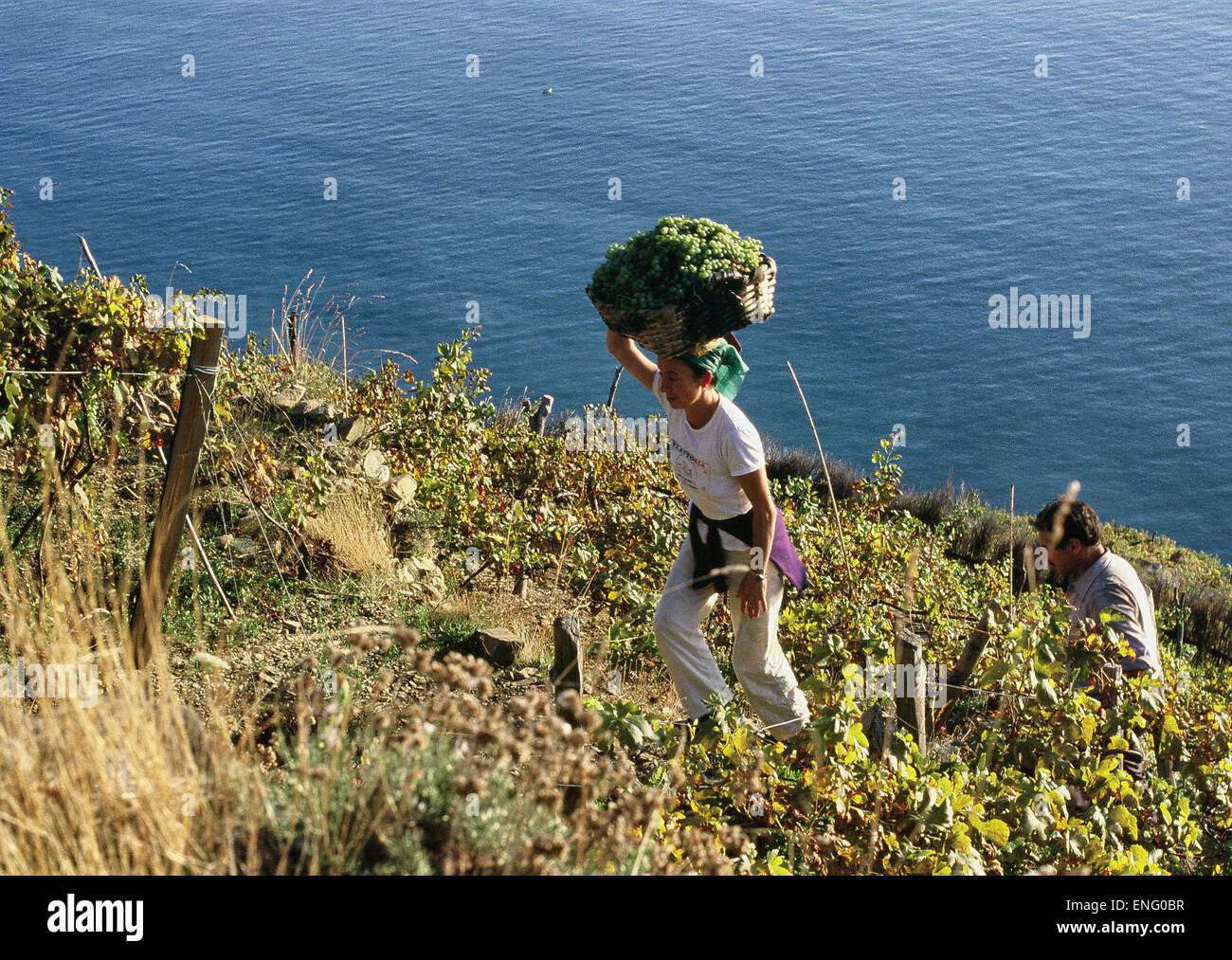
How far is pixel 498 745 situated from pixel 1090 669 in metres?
2.88

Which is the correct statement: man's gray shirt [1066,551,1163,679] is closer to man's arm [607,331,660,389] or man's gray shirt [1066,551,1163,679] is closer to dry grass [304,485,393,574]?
man's arm [607,331,660,389]

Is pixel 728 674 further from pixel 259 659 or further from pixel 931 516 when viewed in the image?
pixel 931 516

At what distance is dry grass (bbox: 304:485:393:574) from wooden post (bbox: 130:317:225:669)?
1.76 m

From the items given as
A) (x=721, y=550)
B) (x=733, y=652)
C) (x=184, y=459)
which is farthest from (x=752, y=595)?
(x=184, y=459)

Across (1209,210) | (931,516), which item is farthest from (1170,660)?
(1209,210)

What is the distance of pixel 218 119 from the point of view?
62344 millimetres

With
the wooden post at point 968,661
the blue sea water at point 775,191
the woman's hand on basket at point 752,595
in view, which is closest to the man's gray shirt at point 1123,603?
the wooden post at point 968,661

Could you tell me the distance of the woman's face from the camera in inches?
166

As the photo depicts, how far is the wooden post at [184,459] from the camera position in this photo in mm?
4273

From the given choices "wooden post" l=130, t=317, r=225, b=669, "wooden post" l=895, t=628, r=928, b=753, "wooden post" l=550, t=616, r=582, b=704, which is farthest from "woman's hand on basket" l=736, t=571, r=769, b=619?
"wooden post" l=130, t=317, r=225, b=669

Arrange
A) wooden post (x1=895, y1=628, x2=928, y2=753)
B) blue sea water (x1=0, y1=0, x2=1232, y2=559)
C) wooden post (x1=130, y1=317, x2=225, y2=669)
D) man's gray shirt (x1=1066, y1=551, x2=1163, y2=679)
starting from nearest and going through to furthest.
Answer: wooden post (x1=895, y1=628, x2=928, y2=753), wooden post (x1=130, y1=317, x2=225, y2=669), man's gray shirt (x1=1066, y1=551, x2=1163, y2=679), blue sea water (x1=0, y1=0, x2=1232, y2=559)

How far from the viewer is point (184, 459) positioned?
4.32 m
